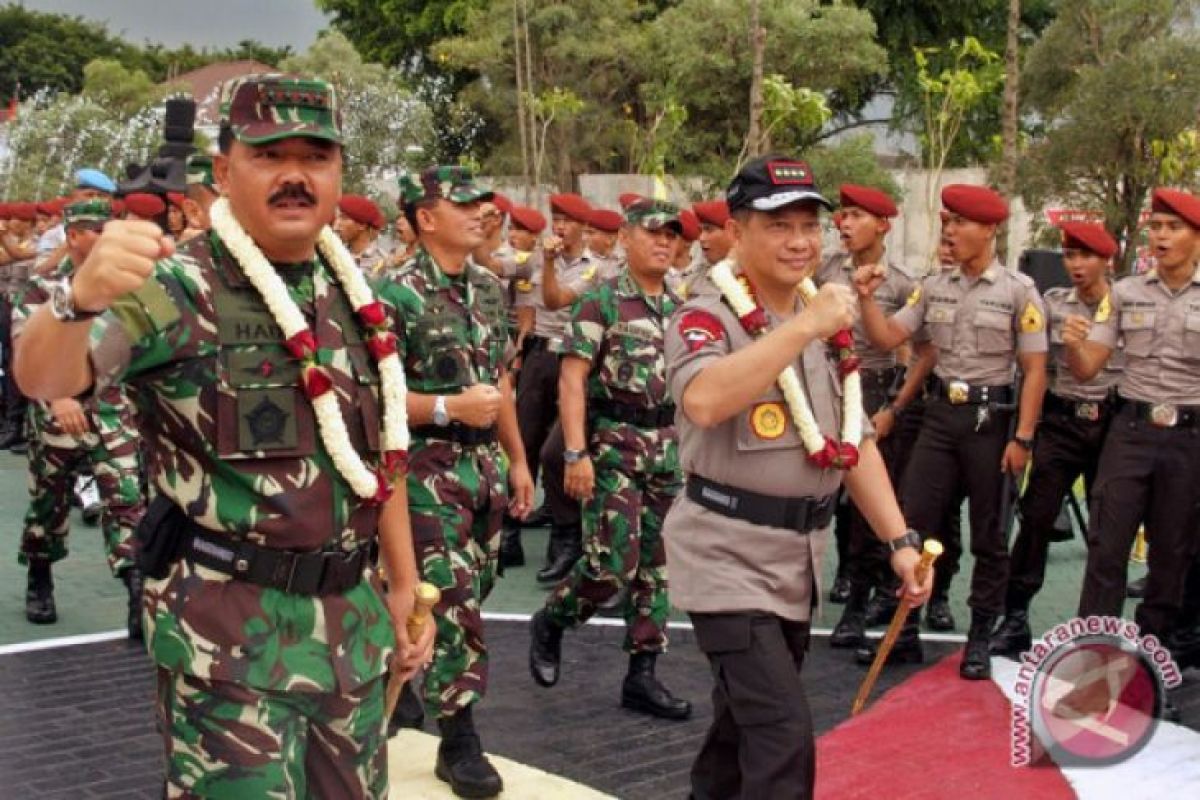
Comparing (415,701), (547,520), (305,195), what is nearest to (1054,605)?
(547,520)

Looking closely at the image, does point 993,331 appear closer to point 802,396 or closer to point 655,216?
point 655,216

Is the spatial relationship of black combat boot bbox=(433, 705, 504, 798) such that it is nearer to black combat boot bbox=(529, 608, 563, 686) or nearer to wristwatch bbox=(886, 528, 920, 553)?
black combat boot bbox=(529, 608, 563, 686)

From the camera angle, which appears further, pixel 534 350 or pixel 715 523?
pixel 534 350

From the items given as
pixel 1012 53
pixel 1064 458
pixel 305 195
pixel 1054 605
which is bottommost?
pixel 1054 605

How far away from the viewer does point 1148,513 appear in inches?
286

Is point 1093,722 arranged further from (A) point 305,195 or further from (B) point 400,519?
(A) point 305,195

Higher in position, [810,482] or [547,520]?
[810,482]

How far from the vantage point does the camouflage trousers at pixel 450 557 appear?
577 centimetres

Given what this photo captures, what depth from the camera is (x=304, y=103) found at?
3621 mm

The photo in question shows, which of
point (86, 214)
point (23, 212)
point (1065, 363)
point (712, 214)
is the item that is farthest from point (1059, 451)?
point (23, 212)

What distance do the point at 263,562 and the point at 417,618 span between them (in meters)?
0.58

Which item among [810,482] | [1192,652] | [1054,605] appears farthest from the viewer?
[1054,605]

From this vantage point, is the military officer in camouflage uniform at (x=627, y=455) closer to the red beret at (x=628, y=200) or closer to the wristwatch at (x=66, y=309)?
the red beret at (x=628, y=200)

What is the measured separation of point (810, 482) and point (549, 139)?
3108 cm
